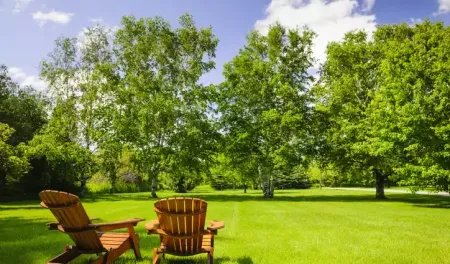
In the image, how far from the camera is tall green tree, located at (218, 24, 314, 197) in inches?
1264

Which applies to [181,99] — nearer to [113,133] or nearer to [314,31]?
[113,133]

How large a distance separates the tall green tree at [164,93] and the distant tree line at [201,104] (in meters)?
0.10

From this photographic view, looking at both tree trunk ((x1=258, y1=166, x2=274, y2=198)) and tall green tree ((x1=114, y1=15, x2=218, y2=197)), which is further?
tree trunk ((x1=258, y1=166, x2=274, y2=198))

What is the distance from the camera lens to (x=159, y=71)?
110 feet

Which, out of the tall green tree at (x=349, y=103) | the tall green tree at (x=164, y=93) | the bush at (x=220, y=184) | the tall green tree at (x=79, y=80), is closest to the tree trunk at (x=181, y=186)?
the bush at (x=220, y=184)

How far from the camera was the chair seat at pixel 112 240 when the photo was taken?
247 inches

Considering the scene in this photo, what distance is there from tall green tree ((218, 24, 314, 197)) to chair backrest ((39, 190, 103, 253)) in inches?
1024

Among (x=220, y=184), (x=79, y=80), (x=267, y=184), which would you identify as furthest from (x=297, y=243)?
(x=220, y=184)

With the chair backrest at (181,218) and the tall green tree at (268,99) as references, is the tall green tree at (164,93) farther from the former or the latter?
the chair backrest at (181,218)

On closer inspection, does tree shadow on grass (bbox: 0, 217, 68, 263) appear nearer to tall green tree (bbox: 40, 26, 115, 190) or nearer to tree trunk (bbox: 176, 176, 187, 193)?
tall green tree (bbox: 40, 26, 115, 190)

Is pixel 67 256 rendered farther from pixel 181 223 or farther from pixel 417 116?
pixel 417 116

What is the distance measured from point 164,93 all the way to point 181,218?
27.0 metres

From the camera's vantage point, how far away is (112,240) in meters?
6.73

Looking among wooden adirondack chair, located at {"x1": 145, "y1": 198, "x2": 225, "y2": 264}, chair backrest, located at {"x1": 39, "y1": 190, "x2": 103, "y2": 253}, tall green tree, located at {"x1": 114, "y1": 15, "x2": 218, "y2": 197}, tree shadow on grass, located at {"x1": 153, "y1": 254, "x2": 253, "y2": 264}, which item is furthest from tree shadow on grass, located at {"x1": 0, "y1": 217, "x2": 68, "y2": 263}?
tall green tree, located at {"x1": 114, "y1": 15, "x2": 218, "y2": 197}
